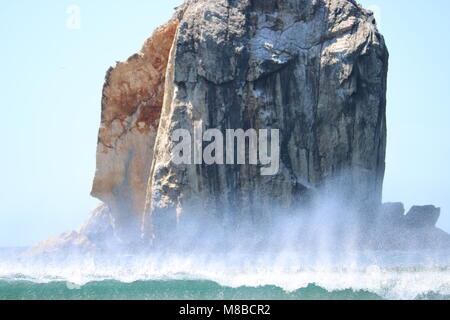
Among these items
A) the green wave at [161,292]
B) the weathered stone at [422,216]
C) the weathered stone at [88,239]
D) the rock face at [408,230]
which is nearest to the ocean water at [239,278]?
the green wave at [161,292]

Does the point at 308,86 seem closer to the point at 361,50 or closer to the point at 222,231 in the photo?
the point at 361,50

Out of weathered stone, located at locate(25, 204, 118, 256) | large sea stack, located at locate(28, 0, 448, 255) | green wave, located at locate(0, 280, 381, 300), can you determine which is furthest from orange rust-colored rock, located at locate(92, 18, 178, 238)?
green wave, located at locate(0, 280, 381, 300)

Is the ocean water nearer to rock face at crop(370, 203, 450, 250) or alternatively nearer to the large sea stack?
rock face at crop(370, 203, 450, 250)

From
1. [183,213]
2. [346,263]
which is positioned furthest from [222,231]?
[346,263]

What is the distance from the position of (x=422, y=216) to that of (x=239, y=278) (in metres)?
10.8

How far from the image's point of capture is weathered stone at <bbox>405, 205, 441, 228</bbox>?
3459cm

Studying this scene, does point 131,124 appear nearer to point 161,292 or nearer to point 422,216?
point 422,216

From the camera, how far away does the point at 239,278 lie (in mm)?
26500

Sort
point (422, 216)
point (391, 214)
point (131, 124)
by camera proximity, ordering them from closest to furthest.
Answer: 1. point (391, 214)
2. point (422, 216)
3. point (131, 124)

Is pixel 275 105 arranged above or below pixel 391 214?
above

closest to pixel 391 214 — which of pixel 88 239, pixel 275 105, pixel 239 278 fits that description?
pixel 275 105

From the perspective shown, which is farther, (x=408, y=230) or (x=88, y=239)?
(x=88, y=239)

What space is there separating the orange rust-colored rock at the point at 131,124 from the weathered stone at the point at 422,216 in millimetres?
9734
